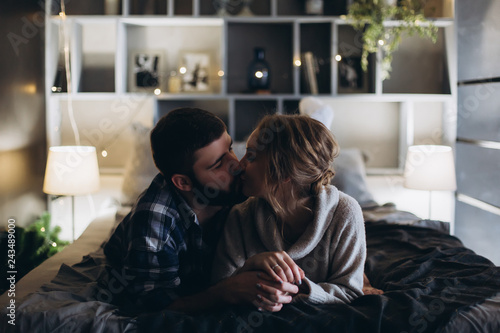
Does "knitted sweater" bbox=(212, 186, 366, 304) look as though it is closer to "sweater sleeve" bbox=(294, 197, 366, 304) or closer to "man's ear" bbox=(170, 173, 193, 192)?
"sweater sleeve" bbox=(294, 197, 366, 304)

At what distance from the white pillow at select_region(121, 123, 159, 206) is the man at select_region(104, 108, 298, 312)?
1.13 meters

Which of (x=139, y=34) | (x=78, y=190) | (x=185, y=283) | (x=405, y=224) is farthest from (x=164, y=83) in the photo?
(x=185, y=283)

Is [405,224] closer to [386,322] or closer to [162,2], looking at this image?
[386,322]

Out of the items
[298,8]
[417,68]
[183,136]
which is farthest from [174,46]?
[183,136]

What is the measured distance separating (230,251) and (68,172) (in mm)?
1672

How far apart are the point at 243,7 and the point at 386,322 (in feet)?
8.53

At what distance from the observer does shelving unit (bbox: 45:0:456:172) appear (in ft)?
10.9

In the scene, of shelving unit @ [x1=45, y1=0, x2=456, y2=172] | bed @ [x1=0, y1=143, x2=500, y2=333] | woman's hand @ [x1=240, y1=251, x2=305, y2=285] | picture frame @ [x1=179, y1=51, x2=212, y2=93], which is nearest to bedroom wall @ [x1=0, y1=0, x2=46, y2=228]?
shelving unit @ [x1=45, y1=0, x2=456, y2=172]

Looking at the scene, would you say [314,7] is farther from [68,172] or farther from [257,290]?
[257,290]

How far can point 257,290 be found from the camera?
1165mm

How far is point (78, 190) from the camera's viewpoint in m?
2.80

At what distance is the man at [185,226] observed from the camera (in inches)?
49.0

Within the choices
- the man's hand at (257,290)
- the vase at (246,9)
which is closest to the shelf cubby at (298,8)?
the vase at (246,9)

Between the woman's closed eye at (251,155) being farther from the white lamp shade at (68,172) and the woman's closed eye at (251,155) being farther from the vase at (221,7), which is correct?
the vase at (221,7)
